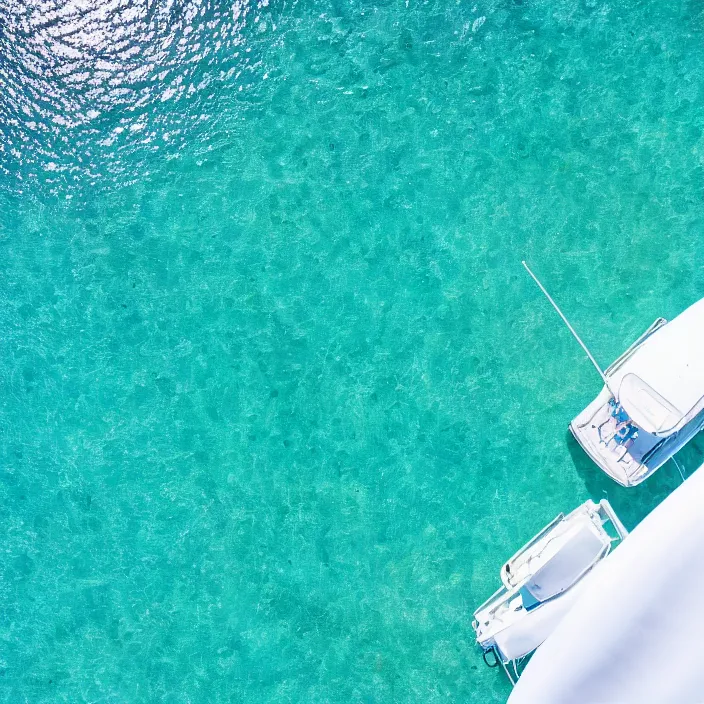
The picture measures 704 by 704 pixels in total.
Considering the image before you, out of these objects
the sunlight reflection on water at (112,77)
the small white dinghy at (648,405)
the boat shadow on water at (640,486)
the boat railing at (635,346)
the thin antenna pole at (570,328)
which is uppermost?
the sunlight reflection on water at (112,77)

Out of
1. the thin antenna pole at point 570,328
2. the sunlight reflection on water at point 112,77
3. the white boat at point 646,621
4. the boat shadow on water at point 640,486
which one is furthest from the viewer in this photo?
the sunlight reflection on water at point 112,77

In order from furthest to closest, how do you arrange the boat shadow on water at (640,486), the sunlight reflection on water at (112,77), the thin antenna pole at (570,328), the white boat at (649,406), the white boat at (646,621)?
the sunlight reflection on water at (112,77) → the boat shadow on water at (640,486) → the thin antenna pole at (570,328) → the white boat at (649,406) → the white boat at (646,621)

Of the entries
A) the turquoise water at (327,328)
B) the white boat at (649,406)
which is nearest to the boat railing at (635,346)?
the white boat at (649,406)

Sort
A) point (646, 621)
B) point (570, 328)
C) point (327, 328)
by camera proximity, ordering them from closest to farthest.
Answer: point (646, 621) → point (570, 328) → point (327, 328)

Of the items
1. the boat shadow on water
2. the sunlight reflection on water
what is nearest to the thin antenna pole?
the boat shadow on water

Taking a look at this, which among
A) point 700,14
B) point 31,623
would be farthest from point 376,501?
point 700,14

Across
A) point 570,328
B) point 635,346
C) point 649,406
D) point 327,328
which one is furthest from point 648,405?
point 327,328

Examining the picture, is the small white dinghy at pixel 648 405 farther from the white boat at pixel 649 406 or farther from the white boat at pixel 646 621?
the white boat at pixel 646 621

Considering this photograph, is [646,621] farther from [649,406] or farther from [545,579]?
[649,406]
